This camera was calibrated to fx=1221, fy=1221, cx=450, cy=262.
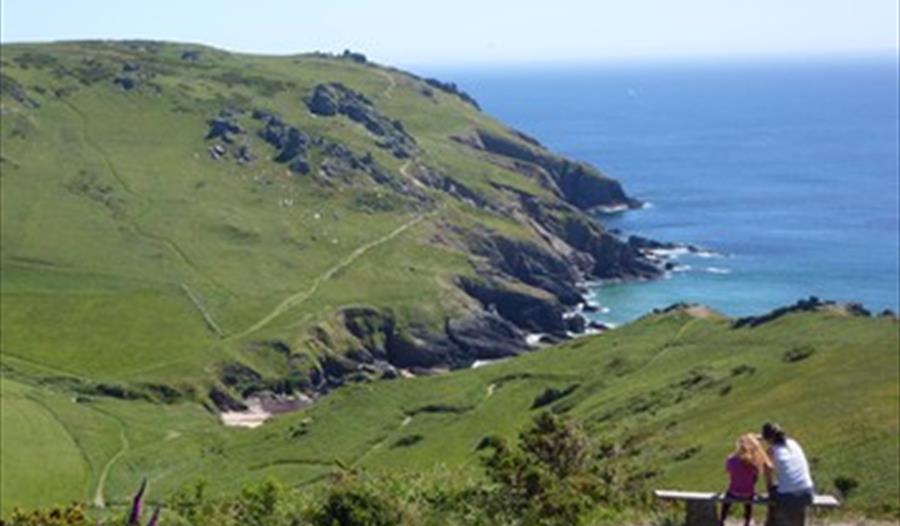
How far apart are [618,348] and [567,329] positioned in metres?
65.0

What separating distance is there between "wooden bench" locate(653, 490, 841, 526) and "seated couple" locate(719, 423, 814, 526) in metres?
0.17

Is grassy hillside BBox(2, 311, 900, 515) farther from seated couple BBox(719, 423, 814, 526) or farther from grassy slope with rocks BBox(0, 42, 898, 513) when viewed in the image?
seated couple BBox(719, 423, 814, 526)

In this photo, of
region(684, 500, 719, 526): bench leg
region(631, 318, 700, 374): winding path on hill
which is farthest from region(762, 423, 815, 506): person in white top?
region(631, 318, 700, 374): winding path on hill

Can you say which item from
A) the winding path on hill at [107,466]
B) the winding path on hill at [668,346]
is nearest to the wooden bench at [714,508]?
the winding path on hill at [107,466]

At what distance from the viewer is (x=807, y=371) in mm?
85812

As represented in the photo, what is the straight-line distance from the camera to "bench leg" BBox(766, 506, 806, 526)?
73.3 ft

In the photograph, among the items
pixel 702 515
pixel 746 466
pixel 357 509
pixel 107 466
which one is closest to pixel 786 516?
pixel 746 466

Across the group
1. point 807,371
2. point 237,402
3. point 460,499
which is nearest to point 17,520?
point 460,499

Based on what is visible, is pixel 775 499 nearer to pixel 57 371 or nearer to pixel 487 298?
pixel 57 371

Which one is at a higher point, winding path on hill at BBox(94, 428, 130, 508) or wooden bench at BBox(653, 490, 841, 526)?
wooden bench at BBox(653, 490, 841, 526)

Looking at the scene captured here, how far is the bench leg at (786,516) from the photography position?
22328 mm

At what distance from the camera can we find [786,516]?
73.6ft

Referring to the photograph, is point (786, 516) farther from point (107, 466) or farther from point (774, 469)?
point (107, 466)

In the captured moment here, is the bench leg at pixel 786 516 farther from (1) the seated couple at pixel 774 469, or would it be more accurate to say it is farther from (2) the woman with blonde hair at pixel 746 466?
(2) the woman with blonde hair at pixel 746 466
